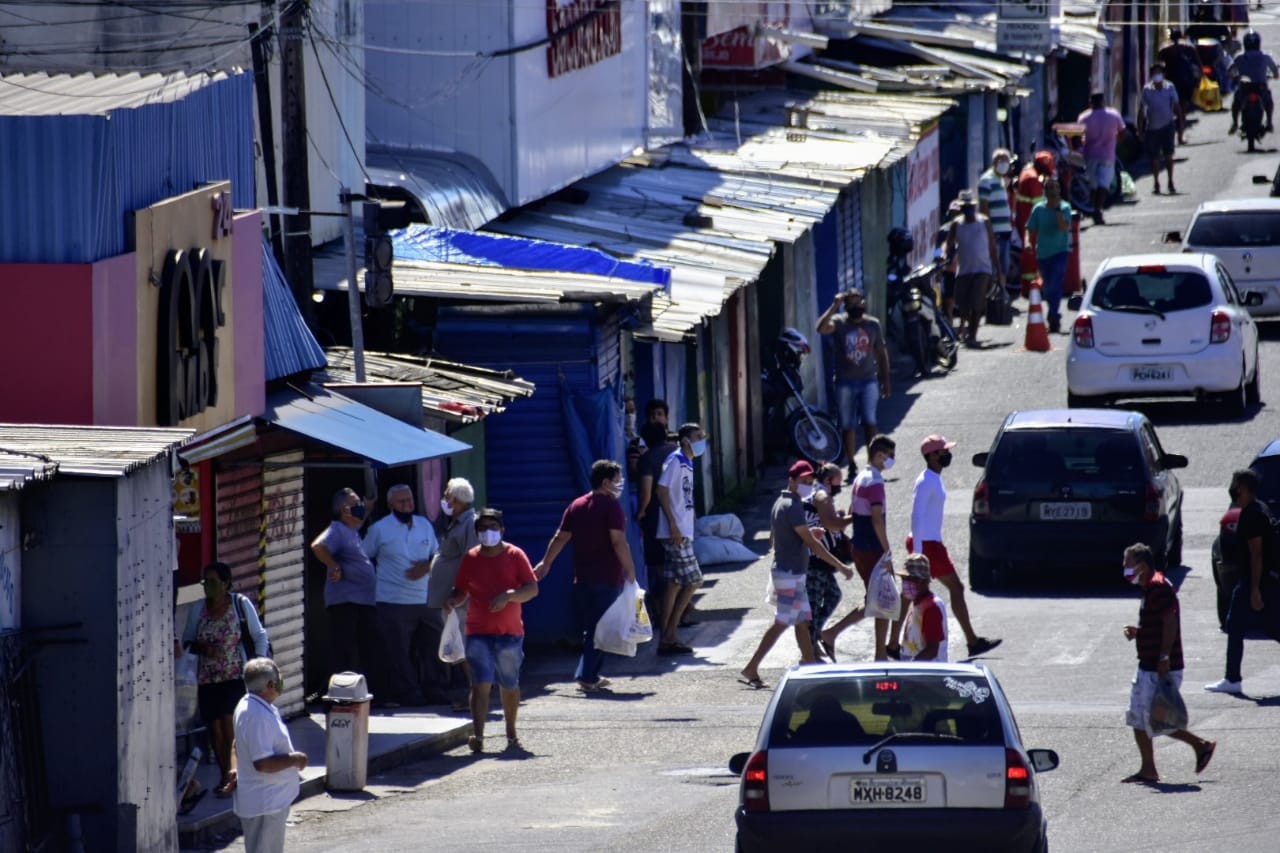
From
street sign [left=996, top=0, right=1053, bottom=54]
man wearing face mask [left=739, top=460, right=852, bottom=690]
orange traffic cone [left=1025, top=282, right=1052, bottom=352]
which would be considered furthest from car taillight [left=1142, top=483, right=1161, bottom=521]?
street sign [left=996, top=0, right=1053, bottom=54]

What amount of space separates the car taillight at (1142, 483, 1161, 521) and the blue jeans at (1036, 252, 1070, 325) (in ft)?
40.1

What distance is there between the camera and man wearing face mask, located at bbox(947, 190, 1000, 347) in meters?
31.2

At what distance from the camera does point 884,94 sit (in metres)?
37.6

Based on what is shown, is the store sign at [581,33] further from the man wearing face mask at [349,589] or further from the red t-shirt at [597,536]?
the man wearing face mask at [349,589]

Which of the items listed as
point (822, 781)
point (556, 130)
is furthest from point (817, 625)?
point (556, 130)

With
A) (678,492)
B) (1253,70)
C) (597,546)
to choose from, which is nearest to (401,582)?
(597,546)

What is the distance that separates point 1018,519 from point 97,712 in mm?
10350

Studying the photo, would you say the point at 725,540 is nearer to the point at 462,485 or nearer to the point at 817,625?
the point at 817,625

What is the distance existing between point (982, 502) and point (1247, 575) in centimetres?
399

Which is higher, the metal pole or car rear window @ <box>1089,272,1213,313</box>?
the metal pole

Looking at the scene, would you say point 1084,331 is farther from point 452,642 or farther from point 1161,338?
point 452,642

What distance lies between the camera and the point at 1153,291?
2669 centimetres

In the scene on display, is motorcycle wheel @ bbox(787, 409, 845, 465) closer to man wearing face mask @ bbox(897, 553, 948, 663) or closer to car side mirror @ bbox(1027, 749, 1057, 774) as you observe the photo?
man wearing face mask @ bbox(897, 553, 948, 663)

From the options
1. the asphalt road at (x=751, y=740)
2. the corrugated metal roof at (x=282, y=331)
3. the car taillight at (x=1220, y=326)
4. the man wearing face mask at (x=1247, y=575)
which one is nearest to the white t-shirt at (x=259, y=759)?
the asphalt road at (x=751, y=740)
